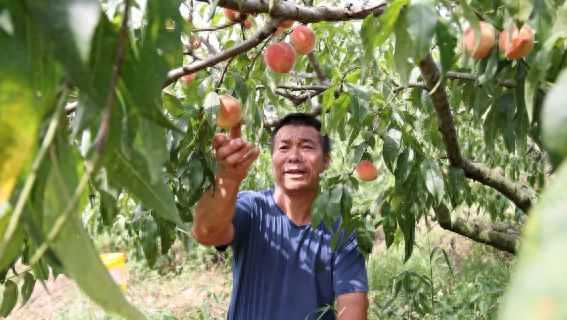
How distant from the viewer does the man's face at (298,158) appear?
79.7 inches

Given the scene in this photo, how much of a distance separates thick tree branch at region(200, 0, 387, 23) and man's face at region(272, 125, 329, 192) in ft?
3.10

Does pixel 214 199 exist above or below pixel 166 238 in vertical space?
above

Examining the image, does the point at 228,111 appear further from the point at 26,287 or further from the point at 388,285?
the point at 388,285

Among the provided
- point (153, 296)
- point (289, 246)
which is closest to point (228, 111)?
point (289, 246)

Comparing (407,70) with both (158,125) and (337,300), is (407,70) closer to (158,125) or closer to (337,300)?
(158,125)

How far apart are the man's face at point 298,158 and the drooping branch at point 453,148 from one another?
537 mm

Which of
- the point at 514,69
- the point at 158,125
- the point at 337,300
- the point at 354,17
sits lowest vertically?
the point at 337,300

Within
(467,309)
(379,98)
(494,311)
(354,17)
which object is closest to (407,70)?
(354,17)

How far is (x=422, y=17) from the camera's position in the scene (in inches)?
24.5

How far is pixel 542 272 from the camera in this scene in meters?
0.19

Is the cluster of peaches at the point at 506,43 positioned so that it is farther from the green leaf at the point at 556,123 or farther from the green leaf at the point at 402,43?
the green leaf at the point at 556,123

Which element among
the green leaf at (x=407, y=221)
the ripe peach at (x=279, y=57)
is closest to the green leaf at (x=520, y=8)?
the green leaf at (x=407, y=221)

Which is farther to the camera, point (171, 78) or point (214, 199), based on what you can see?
point (214, 199)

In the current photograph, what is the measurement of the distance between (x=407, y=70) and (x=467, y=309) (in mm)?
2323
